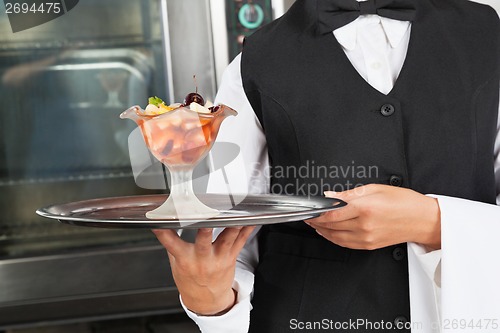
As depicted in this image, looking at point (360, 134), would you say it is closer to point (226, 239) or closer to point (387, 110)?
point (387, 110)

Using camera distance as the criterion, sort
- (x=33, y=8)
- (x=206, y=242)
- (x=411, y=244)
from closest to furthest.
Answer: (x=206, y=242) → (x=411, y=244) → (x=33, y=8)

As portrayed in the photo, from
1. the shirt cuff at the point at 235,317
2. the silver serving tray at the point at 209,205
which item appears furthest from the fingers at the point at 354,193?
the shirt cuff at the point at 235,317

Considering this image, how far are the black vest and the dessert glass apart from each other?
0.65 feet

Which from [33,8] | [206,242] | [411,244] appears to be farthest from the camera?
[33,8]

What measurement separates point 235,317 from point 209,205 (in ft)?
0.61

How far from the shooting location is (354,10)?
3.66ft

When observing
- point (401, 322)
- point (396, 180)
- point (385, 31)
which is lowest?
point (401, 322)

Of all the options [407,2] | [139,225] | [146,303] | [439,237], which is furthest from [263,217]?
[146,303]

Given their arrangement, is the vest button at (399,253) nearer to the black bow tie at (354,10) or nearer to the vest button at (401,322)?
the vest button at (401,322)

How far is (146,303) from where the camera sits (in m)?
1.78

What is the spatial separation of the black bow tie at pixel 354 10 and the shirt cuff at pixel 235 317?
401mm

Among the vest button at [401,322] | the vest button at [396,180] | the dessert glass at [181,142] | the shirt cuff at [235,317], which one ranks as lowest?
the vest button at [401,322]

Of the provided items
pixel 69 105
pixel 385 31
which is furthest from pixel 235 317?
pixel 69 105

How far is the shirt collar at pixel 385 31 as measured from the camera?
1102 millimetres
